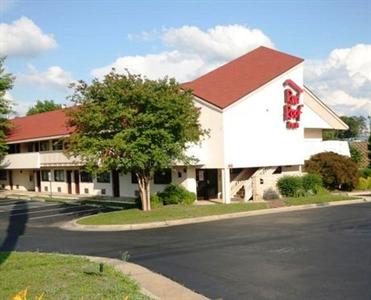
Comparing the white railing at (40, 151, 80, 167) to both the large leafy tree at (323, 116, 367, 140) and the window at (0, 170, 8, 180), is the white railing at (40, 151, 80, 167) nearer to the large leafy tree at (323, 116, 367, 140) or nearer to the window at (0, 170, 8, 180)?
the window at (0, 170, 8, 180)

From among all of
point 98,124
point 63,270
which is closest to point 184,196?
point 98,124

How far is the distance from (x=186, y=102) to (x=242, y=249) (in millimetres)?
11208

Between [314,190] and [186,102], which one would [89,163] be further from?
[314,190]

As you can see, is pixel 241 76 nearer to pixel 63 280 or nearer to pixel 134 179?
pixel 134 179

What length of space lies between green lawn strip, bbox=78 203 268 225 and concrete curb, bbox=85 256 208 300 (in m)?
9.64

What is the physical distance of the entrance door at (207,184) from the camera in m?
31.2

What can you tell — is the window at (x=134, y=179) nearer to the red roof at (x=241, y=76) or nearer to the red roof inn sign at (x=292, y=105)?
the red roof at (x=241, y=76)

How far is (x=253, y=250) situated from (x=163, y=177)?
724 inches

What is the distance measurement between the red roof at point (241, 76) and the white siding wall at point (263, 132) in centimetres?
44

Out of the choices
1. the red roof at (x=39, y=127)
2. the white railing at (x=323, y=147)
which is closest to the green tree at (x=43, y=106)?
Answer: the red roof at (x=39, y=127)

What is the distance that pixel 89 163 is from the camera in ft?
77.0

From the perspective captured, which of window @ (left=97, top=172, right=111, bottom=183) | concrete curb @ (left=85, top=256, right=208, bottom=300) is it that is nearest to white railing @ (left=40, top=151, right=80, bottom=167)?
window @ (left=97, top=172, right=111, bottom=183)

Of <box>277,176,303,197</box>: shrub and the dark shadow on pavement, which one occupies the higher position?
<box>277,176,303,197</box>: shrub

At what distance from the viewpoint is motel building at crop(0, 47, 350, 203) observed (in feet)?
93.8
